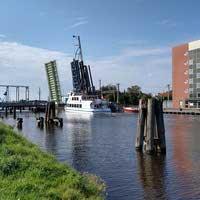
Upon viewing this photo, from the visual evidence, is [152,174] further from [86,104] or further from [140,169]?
[86,104]

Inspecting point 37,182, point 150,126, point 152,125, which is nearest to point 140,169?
point 150,126

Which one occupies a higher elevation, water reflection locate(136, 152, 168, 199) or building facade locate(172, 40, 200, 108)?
building facade locate(172, 40, 200, 108)

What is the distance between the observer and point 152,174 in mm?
19656

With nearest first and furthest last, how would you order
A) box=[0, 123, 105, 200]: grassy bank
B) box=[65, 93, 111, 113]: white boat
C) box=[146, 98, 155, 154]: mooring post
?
box=[0, 123, 105, 200]: grassy bank, box=[146, 98, 155, 154]: mooring post, box=[65, 93, 111, 113]: white boat

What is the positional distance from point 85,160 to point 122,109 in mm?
110455

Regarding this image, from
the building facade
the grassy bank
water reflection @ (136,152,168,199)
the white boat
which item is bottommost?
water reflection @ (136,152,168,199)

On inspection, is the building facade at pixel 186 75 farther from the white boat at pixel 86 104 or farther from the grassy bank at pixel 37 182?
the grassy bank at pixel 37 182

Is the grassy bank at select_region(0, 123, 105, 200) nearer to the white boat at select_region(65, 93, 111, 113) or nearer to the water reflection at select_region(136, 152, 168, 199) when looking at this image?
the water reflection at select_region(136, 152, 168, 199)

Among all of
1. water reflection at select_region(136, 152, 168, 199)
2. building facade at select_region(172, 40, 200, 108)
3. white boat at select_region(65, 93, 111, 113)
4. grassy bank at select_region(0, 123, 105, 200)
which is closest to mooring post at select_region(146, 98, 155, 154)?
water reflection at select_region(136, 152, 168, 199)

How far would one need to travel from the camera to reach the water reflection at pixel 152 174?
1558 centimetres

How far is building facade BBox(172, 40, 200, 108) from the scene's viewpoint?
120 meters

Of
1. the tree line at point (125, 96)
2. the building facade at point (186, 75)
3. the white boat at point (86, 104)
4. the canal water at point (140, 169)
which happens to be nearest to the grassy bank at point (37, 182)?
the canal water at point (140, 169)

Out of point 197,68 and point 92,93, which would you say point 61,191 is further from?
point 92,93

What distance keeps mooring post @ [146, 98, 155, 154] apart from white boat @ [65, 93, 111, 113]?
90.8 meters
